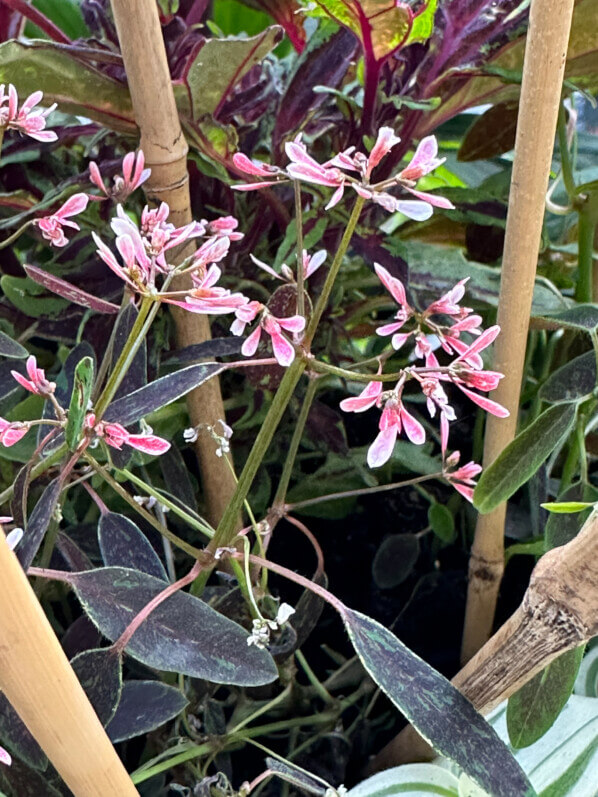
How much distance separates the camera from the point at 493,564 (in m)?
0.47

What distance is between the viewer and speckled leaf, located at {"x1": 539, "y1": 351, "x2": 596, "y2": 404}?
417 millimetres

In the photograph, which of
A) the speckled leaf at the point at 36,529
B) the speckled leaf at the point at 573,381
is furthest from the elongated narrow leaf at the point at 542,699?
the speckled leaf at the point at 36,529

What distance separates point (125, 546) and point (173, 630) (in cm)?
6

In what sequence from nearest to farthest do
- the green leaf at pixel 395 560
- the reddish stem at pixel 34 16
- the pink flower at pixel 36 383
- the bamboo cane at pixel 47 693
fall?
1. the bamboo cane at pixel 47 693
2. the pink flower at pixel 36 383
3. the reddish stem at pixel 34 16
4. the green leaf at pixel 395 560

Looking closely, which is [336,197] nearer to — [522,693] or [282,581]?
[522,693]

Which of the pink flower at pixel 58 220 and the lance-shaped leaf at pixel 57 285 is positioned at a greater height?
the pink flower at pixel 58 220

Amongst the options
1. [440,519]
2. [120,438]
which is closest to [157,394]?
[120,438]

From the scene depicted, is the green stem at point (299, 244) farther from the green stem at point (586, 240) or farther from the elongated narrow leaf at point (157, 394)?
the green stem at point (586, 240)

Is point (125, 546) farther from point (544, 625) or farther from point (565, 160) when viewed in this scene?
point (565, 160)

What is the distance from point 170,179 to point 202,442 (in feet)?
0.48

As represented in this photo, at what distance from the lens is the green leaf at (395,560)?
54 cm

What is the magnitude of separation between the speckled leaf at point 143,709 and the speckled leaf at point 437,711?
0.29 ft

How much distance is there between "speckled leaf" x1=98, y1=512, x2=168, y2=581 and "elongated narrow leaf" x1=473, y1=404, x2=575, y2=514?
15cm

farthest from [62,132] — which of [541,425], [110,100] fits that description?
[541,425]
